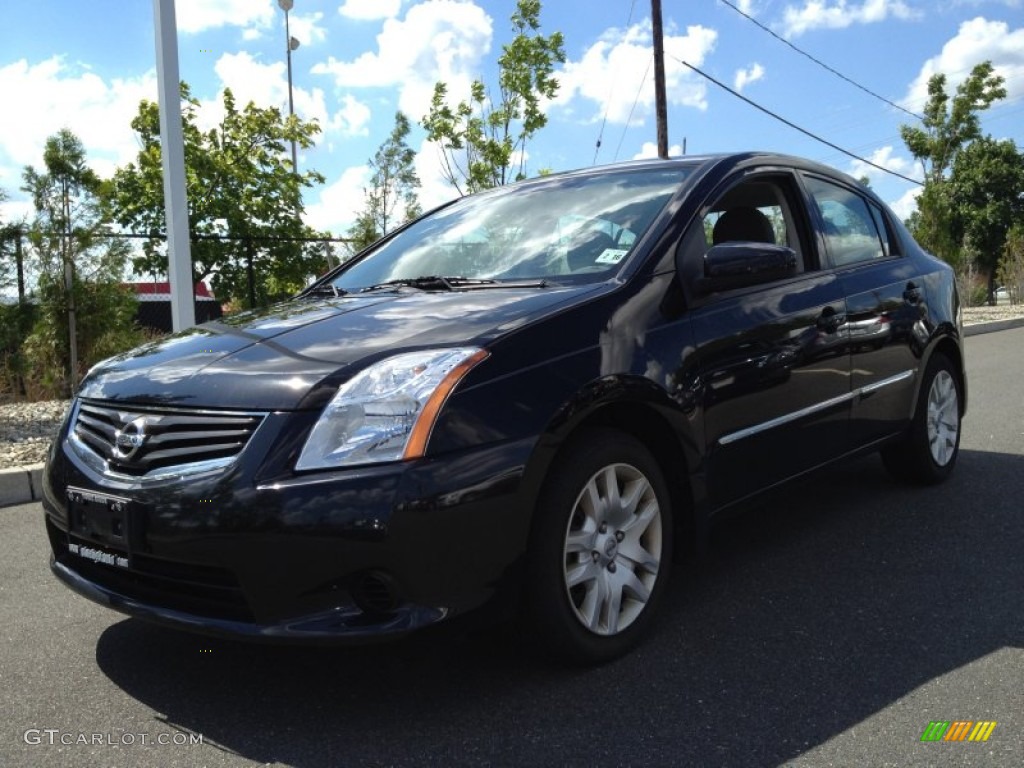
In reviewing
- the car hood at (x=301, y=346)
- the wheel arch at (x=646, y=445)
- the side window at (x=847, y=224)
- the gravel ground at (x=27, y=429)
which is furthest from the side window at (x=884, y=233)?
the gravel ground at (x=27, y=429)

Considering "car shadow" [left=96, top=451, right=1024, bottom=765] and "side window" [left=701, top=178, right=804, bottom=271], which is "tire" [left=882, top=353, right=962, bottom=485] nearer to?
"car shadow" [left=96, top=451, right=1024, bottom=765]

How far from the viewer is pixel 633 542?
2.93 metres

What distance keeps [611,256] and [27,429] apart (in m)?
5.63

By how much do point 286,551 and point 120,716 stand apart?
31.4 inches

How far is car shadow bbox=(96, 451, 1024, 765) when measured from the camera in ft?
7.95

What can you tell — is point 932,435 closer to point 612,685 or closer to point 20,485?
point 612,685

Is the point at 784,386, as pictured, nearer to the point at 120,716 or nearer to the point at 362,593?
the point at 362,593

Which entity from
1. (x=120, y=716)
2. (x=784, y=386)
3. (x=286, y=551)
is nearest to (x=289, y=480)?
(x=286, y=551)

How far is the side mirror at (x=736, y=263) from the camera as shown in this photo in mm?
3242

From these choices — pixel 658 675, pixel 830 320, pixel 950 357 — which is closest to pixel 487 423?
pixel 658 675

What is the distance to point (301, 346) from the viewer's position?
9.23ft

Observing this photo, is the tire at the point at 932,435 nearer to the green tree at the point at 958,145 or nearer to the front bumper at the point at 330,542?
the front bumper at the point at 330,542

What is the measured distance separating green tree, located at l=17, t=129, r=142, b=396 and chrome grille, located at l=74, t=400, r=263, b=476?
20.8 feet

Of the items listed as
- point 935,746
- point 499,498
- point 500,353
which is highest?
point 500,353
